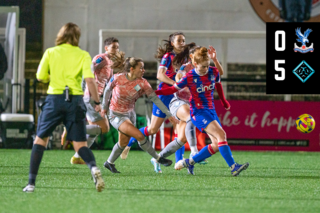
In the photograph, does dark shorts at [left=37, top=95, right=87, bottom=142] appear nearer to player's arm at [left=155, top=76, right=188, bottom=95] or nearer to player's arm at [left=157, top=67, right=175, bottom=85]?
player's arm at [left=155, top=76, right=188, bottom=95]

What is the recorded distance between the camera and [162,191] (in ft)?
17.6

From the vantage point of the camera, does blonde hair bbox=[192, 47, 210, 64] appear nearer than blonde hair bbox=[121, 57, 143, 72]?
Yes

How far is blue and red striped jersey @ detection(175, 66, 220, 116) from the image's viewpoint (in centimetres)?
677

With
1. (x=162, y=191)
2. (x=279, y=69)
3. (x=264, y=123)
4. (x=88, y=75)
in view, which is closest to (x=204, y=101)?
(x=162, y=191)

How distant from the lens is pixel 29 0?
15.0 metres

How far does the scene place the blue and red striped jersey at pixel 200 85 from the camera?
6766 millimetres

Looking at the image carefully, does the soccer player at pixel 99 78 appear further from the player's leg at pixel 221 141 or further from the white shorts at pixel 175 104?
the player's leg at pixel 221 141

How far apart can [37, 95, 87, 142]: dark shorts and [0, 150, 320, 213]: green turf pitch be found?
556 millimetres

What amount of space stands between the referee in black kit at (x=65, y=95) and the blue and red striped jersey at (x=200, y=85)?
1830 millimetres

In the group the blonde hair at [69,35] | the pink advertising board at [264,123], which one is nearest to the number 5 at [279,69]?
the pink advertising board at [264,123]

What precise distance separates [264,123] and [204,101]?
6495 millimetres

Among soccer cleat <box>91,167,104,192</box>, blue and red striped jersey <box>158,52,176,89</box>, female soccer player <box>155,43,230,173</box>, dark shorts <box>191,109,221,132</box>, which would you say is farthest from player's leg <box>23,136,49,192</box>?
blue and red striped jersey <box>158,52,176,89</box>

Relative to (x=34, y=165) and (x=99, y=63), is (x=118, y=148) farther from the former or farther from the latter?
(x=34, y=165)

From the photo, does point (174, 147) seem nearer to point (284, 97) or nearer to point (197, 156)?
point (197, 156)
